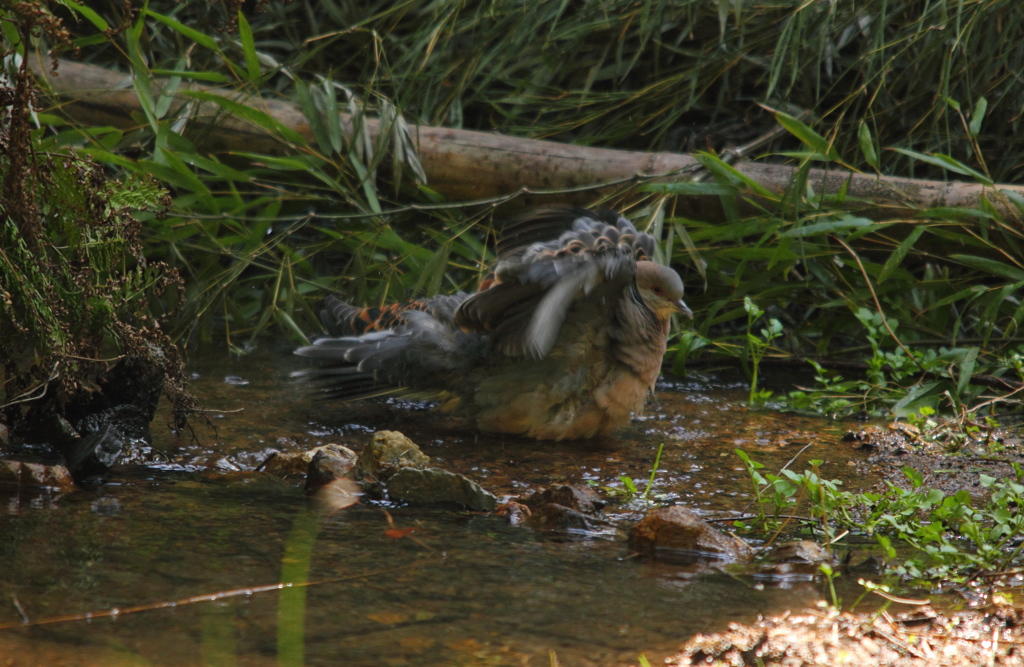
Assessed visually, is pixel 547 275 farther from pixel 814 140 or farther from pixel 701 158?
pixel 814 140

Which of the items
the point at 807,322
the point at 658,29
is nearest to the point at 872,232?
the point at 807,322

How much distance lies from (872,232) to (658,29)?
1635 mm

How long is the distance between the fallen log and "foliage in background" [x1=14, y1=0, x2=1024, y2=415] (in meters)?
0.11

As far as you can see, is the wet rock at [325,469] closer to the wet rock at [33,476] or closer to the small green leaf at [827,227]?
the wet rock at [33,476]

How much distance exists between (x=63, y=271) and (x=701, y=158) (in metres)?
2.45

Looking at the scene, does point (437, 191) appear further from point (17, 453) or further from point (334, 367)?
point (17, 453)

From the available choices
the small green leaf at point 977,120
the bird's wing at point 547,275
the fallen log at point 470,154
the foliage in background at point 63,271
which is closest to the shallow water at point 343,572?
the foliage in background at point 63,271

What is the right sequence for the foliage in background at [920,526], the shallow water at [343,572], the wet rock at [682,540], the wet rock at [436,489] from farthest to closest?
the wet rock at [436,489]
the wet rock at [682,540]
the foliage in background at [920,526]
the shallow water at [343,572]

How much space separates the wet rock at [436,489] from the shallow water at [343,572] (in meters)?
0.05

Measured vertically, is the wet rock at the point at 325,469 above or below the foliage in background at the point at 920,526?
below

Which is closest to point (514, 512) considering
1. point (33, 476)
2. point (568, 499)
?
point (568, 499)

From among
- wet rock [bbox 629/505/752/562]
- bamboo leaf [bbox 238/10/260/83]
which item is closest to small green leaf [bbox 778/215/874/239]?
wet rock [bbox 629/505/752/562]

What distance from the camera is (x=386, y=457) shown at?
2.60 metres

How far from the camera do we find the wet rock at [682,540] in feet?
7.01
